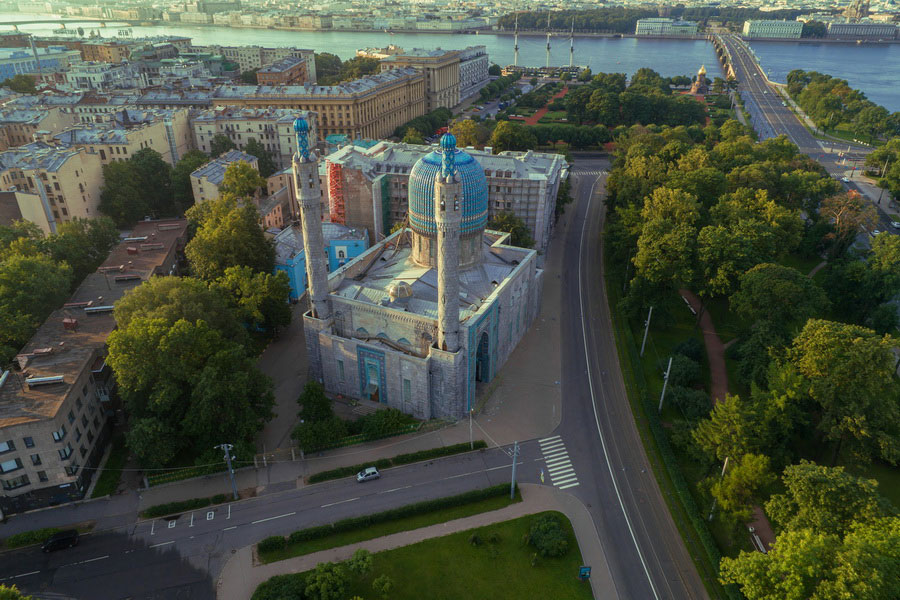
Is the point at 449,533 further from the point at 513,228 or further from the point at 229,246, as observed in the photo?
the point at 513,228

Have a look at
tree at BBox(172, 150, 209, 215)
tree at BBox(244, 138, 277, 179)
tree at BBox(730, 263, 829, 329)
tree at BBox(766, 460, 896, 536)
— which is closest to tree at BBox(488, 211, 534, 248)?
tree at BBox(730, 263, 829, 329)

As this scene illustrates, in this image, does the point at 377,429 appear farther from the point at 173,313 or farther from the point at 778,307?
the point at 778,307

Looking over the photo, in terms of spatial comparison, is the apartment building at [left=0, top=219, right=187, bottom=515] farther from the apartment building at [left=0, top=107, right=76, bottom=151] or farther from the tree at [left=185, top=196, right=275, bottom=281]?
the apartment building at [left=0, top=107, right=76, bottom=151]

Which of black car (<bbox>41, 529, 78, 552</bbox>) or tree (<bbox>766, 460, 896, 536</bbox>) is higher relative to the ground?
tree (<bbox>766, 460, 896, 536</bbox>)

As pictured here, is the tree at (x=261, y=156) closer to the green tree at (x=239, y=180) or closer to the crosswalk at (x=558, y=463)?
the green tree at (x=239, y=180)

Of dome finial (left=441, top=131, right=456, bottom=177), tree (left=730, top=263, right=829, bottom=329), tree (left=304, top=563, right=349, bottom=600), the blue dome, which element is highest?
dome finial (left=441, top=131, right=456, bottom=177)

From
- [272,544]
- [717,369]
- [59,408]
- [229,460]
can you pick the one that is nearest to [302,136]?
[229,460]

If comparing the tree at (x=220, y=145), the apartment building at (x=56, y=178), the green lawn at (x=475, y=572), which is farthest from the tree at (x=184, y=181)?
the green lawn at (x=475, y=572)

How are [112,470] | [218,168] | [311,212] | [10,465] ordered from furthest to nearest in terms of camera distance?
[218,168] → [311,212] → [112,470] → [10,465]
